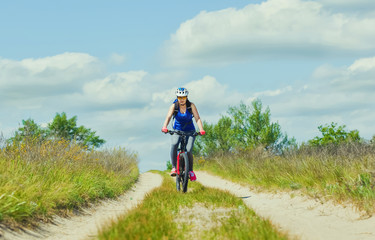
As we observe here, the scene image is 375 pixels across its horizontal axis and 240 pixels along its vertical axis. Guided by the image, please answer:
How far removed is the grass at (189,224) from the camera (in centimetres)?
497

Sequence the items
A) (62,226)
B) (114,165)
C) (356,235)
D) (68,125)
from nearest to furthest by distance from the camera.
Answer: (356,235) < (62,226) < (114,165) < (68,125)

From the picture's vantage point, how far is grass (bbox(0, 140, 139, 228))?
277 inches

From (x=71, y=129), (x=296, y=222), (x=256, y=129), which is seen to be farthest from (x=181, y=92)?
(x=71, y=129)

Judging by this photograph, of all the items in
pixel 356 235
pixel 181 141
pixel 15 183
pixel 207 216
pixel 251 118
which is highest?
pixel 251 118

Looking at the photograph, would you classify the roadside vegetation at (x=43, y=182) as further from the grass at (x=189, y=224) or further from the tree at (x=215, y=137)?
the tree at (x=215, y=137)

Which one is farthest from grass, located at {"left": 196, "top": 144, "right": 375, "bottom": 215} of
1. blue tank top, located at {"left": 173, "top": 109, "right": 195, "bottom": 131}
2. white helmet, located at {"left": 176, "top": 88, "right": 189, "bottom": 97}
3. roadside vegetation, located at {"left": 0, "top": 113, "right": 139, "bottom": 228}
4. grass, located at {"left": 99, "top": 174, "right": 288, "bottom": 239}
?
roadside vegetation, located at {"left": 0, "top": 113, "right": 139, "bottom": 228}

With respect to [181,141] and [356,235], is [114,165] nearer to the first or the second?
[181,141]

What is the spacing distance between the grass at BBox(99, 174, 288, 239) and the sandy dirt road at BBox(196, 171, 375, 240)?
2.18 ft

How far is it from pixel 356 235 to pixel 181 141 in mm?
5661

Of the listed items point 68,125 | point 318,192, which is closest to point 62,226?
point 318,192

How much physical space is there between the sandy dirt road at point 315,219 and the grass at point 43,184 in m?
4.26

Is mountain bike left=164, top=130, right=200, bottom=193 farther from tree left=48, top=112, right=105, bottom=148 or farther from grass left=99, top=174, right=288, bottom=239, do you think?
tree left=48, top=112, right=105, bottom=148

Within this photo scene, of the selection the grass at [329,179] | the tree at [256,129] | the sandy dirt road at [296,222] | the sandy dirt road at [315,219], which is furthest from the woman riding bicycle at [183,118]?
the tree at [256,129]

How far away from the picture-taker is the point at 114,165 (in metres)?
20.0
